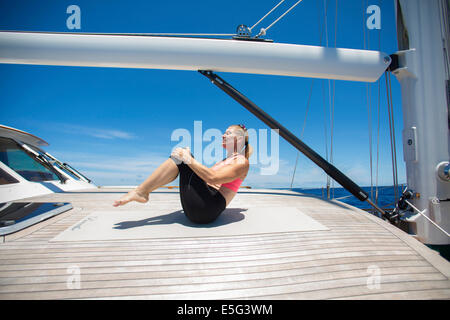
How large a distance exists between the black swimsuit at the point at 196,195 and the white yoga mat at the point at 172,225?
0.16m

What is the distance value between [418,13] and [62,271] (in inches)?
229

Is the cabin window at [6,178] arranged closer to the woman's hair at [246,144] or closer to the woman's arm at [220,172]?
the woman's arm at [220,172]

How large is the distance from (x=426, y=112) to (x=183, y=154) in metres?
3.97

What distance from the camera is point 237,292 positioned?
4.05 feet

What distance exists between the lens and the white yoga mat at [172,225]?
73.4 inches

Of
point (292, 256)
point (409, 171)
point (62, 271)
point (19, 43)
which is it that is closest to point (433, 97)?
point (409, 171)

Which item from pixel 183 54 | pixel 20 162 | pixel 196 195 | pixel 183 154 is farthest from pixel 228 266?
pixel 20 162

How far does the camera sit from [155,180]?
203cm

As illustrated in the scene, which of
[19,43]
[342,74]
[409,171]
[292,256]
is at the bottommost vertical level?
[292,256]

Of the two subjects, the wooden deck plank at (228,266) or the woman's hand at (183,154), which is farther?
the woman's hand at (183,154)

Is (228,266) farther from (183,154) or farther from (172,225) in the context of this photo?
(183,154)

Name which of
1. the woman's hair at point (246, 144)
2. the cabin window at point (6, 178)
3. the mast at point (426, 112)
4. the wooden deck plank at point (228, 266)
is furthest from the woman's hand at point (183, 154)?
the cabin window at point (6, 178)
